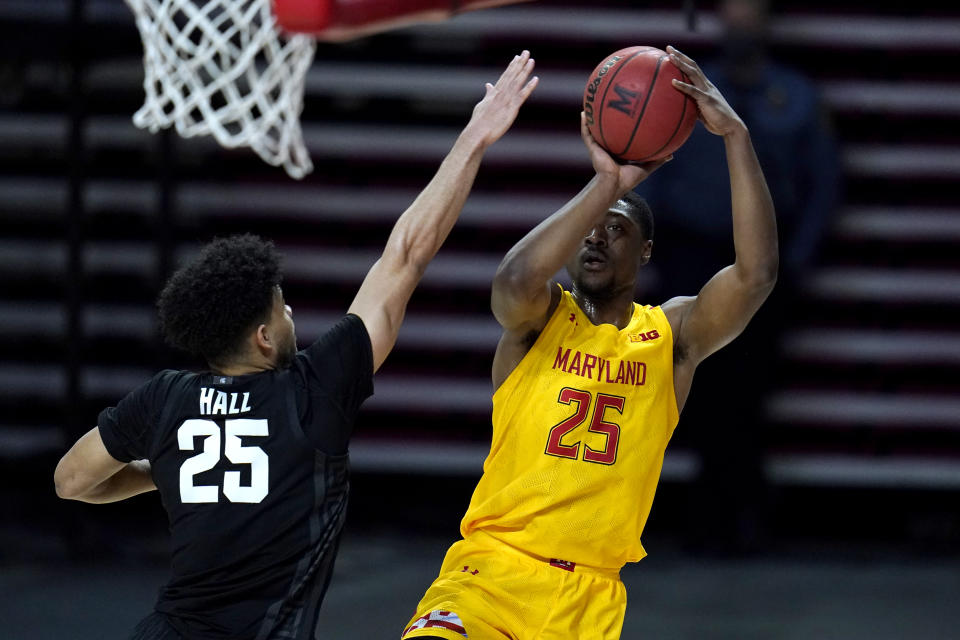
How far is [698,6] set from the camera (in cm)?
768

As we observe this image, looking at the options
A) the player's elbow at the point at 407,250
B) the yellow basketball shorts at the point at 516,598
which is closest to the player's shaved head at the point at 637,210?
the player's elbow at the point at 407,250

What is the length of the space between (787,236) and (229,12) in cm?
334

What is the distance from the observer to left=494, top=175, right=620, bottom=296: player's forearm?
3.44 metres

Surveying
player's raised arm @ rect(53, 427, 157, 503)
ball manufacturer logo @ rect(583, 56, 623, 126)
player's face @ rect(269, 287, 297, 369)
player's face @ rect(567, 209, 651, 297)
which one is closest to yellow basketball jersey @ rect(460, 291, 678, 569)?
player's face @ rect(567, 209, 651, 297)

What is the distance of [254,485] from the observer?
305 centimetres

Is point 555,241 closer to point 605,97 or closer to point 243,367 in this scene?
point 605,97

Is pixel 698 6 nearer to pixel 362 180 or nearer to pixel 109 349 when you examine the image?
pixel 362 180

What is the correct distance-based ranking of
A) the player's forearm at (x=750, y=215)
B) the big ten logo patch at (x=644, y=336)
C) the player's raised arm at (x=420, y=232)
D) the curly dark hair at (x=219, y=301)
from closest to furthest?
the curly dark hair at (x=219, y=301)
the player's raised arm at (x=420, y=232)
the player's forearm at (x=750, y=215)
the big ten logo patch at (x=644, y=336)

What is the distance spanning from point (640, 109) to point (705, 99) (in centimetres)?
20

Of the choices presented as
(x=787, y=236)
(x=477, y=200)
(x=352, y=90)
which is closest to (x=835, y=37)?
(x=787, y=236)

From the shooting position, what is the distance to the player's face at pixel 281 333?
3.25m

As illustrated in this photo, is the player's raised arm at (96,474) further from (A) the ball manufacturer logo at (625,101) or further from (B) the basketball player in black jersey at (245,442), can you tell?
(A) the ball manufacturer logo at (625,101)

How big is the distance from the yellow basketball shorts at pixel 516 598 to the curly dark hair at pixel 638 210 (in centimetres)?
106

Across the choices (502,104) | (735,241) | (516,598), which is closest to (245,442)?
(516,598)
